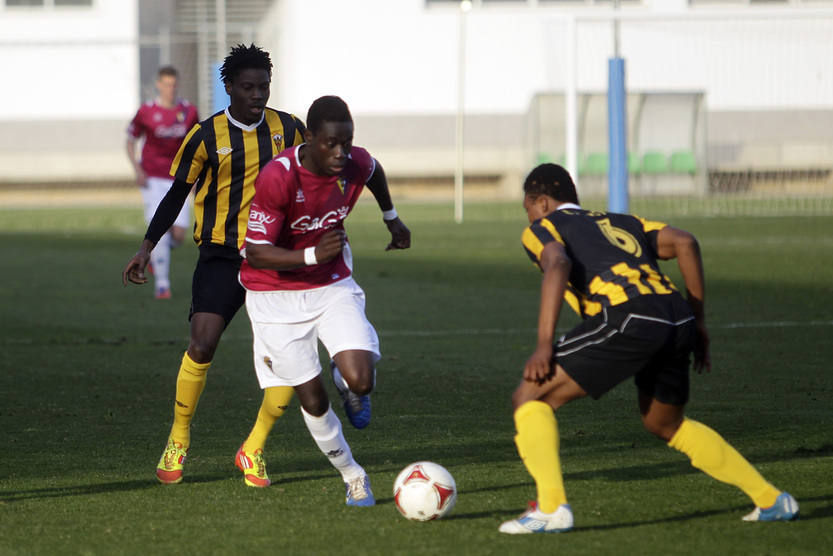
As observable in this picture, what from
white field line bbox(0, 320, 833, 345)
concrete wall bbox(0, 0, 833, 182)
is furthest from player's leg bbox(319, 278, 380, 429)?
concrete wall bbox(0, 0, 833, 182)

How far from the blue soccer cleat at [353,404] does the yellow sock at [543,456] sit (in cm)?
117

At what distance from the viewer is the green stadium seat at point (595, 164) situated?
27.8 metres

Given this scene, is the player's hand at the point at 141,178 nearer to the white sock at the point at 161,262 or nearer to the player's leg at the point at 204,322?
the white sock at the point at 161,262

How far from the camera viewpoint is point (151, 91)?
33.2 meters

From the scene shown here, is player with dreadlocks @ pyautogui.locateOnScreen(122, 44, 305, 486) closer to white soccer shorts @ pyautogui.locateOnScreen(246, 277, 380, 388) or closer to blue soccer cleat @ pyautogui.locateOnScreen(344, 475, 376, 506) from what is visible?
white soccer shorts @ pyautogui.locateOnScreen(246, 277, 380, 388)

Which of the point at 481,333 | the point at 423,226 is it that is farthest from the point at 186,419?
the point at 423,226

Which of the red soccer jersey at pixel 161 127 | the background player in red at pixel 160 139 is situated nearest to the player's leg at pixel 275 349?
the background player in red at pixel 160 139

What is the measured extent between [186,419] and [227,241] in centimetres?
82

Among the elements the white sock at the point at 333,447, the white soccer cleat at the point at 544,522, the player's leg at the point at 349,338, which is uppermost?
the player's leg at the point at 349,338

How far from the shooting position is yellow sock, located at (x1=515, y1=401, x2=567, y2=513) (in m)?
4.45

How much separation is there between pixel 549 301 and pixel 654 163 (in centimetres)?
2377

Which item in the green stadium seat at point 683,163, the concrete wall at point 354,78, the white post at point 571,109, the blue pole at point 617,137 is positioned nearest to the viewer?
the blue pole at point 617,137

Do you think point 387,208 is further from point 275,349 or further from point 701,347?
point 701,347

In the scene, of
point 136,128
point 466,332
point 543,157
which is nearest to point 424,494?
point 466,332
